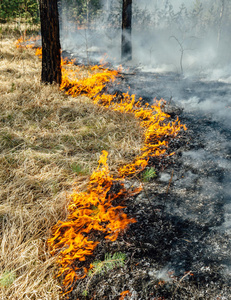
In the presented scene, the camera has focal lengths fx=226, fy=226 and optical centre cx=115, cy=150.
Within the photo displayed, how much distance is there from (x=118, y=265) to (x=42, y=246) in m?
0.66

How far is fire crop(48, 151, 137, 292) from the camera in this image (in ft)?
5.73

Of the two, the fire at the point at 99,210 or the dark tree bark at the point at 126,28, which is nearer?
the fire at the point at 99,210

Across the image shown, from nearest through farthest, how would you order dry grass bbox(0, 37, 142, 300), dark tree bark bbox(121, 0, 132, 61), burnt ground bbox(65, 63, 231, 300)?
burnt ground bbox(65, 63, 231, 300)
dry grass bbox(0, 37, 142, 300)
dark tree bark bbox(121, 0, 132, 61)

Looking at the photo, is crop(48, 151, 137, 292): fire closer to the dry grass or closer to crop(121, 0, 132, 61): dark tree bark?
the dry grass

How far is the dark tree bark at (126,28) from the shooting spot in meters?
7.67

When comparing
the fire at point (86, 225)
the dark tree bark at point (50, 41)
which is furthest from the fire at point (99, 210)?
the dark tree bark at point (50, 41)

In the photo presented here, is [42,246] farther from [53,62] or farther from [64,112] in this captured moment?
[53,62]

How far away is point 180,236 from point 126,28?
7.93m

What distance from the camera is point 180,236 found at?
74.7 inches

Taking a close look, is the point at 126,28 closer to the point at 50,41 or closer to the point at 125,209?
the point at 50,41

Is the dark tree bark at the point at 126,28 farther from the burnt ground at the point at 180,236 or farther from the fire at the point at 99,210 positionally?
the burnt ground at the point at 180,236

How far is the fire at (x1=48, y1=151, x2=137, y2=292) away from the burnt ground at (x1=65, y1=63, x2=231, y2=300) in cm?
8

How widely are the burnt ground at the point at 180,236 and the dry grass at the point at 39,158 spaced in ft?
1.42

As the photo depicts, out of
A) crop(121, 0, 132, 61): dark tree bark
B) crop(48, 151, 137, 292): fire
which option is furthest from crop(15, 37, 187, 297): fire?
crop(121, 0, 132, 61): dark tree bark
